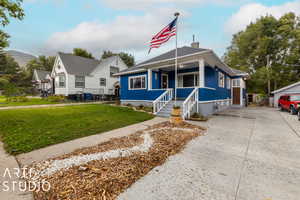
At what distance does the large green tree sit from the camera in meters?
18.5

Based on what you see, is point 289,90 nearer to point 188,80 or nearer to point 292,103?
point 292,103

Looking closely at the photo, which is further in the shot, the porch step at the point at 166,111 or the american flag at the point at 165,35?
the porch step at the point at 166,111

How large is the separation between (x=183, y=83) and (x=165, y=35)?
5737 mm

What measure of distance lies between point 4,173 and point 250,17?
31330mm

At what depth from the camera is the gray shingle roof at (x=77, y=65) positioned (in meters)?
18.3

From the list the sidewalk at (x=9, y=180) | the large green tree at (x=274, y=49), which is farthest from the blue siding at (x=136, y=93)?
the large green tree at (x=274, y=49)

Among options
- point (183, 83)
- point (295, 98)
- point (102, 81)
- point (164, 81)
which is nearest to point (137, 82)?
point (164, 81)

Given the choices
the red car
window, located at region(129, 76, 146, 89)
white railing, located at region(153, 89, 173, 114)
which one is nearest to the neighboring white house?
window, located at region(129, 76, 146, 89)

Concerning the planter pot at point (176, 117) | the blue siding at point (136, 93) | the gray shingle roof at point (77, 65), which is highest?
the gray shingle roof at point (77, 65)

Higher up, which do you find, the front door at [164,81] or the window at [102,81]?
the window at [102,81]

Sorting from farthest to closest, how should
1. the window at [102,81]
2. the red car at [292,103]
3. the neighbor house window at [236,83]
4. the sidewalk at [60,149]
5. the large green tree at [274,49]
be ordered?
the window at [102,81], the large green tree at [274,49], the neighbor house window at [236,83], the red car at [292,103], the sidewalk at [60,149]

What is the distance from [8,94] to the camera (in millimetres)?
5305

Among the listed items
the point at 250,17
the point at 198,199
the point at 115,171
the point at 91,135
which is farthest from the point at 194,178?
the point at 250,17

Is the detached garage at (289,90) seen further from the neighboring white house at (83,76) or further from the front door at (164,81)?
the neighboring white house at (83,76)
